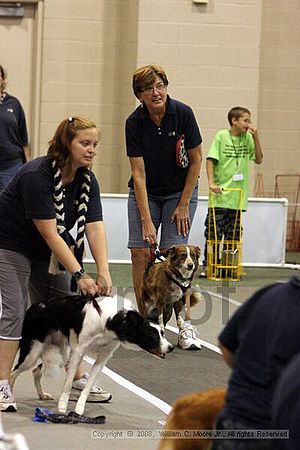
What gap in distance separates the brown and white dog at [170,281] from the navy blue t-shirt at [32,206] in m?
1.57

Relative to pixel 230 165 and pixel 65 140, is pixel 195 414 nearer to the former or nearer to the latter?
pixel 65 140

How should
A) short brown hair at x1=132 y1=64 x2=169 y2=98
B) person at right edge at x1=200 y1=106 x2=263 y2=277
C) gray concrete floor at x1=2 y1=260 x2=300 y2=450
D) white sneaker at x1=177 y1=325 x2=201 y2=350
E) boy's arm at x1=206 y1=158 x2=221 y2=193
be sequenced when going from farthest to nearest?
person at right edge at x1=200 y1=106 x2=263 y2=277
boy's arm at x1=206 y1=158 x2=221 y2=193
white sneaker at x1=177 y1=325 x2=201 y2=350
short brown hair at x1=132 y1=64 x2=169 y2=98
gray concrete floor at x1=2 y1=260 x2=300 y2=450

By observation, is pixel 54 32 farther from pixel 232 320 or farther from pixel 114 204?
pixel 232 320

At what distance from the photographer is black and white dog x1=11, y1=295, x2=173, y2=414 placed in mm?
4828

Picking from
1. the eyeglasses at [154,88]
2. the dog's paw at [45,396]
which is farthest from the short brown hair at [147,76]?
the dog's paw at [45,396]

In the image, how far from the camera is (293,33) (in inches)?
503

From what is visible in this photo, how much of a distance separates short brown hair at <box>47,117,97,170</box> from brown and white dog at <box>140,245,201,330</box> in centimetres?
185

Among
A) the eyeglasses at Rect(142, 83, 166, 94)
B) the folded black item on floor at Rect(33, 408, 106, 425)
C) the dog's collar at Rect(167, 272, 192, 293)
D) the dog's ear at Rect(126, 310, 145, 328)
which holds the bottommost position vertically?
the folded black item on floor at Rect(33, 408, 106, 425)

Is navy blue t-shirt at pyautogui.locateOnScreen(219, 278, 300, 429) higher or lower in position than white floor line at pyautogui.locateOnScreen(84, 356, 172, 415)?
higher

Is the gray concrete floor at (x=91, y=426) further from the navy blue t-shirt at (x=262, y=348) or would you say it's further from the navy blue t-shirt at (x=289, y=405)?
the navy blue t-shirt at (x=289, y=405)

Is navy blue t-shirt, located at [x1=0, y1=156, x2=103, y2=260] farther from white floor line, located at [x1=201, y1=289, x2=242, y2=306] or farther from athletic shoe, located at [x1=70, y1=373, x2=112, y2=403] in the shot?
white floor line, located at [x1=201, y1=289, x2=242, y2=306]

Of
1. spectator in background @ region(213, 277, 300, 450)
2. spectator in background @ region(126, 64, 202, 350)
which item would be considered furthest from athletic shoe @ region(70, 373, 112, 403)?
spectator in background @ region(213, 277, 300, 450)

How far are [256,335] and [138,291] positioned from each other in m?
→ 4.32

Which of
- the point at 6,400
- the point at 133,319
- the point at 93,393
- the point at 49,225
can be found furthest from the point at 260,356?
the point at 93,393
